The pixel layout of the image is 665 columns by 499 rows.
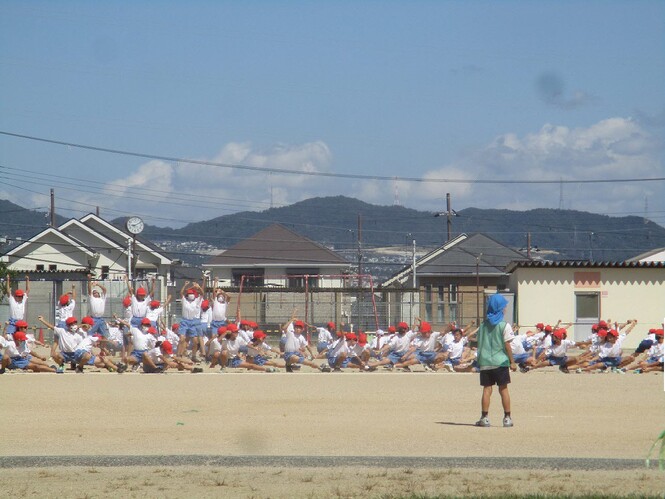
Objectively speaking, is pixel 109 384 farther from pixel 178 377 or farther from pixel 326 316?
pixel 326 316

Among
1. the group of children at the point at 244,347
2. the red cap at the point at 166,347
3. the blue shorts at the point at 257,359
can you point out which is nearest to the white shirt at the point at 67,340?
A: the group of children at the point at 244,347

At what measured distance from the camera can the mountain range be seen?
13450 cm

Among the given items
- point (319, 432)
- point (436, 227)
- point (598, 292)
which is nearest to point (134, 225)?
point (598, 292)

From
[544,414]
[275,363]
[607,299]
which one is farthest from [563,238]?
[544,414]

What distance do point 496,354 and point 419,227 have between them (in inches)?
6191

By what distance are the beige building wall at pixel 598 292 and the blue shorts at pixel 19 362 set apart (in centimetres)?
2068

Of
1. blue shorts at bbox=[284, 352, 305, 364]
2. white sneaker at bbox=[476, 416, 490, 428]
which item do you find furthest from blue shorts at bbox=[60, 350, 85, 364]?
white sneaker at bbox=[476, 416, 490, 428]

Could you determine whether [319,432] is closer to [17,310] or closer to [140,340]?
[140,340]

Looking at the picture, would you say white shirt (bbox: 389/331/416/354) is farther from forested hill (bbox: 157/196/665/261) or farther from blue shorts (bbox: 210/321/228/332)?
forested hill (bbox: 157/196/665/261)

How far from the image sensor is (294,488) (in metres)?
9.59

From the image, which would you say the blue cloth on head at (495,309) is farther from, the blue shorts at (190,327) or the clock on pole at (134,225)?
the clock on pole at (134,225)

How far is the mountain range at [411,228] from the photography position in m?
134

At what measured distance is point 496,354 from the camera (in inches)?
537

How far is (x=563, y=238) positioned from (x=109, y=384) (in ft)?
441
